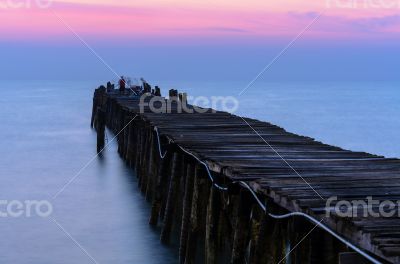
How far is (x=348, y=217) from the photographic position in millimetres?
5840

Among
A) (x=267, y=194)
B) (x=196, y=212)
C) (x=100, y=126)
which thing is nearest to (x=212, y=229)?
(x=196, y=212)

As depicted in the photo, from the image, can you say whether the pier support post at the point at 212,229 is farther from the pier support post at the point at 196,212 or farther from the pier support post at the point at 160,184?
the pier support post at the point at 160,184

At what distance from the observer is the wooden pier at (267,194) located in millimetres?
6012

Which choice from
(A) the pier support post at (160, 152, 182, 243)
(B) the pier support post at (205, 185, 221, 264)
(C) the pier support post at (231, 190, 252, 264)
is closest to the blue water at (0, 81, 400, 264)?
(A) the pier support post at (160, 152, 182, 243)

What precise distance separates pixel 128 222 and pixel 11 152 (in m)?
15.0

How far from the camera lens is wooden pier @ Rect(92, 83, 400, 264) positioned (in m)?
6.01

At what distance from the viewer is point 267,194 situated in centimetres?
723

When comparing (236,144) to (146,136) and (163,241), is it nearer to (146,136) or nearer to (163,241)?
(163,241)

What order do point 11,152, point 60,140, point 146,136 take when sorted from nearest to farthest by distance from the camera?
point 146,136
point 11,152
point 60,140

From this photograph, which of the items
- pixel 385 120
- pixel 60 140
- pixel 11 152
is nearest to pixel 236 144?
pixel 11 152

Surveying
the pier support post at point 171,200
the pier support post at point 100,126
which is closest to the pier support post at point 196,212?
the pier support post at point 171,200

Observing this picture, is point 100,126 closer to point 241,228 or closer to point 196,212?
point 196,212

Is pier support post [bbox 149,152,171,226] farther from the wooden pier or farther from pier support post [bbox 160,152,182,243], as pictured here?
pier support post [bbox 160,152,182,243]

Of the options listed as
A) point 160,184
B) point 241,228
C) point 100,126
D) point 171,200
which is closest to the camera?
point 241,228
